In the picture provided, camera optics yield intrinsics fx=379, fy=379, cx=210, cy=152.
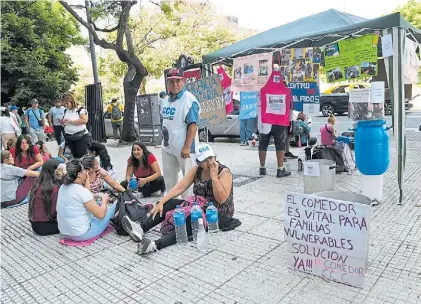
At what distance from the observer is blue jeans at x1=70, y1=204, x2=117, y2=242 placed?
4172 mm

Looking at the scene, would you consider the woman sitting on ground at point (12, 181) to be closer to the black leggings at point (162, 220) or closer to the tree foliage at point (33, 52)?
the black leggings at point (162, 220)

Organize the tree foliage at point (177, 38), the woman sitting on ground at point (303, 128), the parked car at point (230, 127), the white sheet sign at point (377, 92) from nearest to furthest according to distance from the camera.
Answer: the white sheet sign at point (377, 92) → the woman sitting on ground at point (303, 128) → the parked car at point (230, 127) → the tree foliage at point (177, 38)

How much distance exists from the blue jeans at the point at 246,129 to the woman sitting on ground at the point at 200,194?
22.7ft

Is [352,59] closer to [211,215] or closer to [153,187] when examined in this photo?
[211,215]

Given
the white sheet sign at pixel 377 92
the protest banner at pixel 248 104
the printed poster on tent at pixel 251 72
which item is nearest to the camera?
the white sheet sign at pixel 377 92

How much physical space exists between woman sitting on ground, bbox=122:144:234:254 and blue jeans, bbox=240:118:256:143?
693 cm

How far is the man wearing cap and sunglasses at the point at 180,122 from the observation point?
4520mm

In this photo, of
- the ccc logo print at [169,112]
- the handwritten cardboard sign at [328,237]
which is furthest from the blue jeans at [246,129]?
the handwritten cardboard sign at [328,237]

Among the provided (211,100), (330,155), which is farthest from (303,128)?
(211,100)

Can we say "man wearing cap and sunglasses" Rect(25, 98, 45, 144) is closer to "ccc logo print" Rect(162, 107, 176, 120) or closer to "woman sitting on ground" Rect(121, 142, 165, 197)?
"woman sitting on ground" Rect(121, 142, 165, 197)

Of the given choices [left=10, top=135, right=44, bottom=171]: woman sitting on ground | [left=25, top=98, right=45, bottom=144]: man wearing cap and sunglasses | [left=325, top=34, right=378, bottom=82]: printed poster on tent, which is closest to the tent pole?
[left=325, top=34, right=378, bottom=82]: printed poster on tent

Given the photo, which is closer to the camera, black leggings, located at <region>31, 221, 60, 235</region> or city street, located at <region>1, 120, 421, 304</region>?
city street, located at <region>1, 120, 421, 304</region>

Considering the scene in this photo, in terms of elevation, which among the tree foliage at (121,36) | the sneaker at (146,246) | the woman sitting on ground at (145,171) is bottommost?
the sneaker at (146,246)

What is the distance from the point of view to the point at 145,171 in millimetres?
5844
